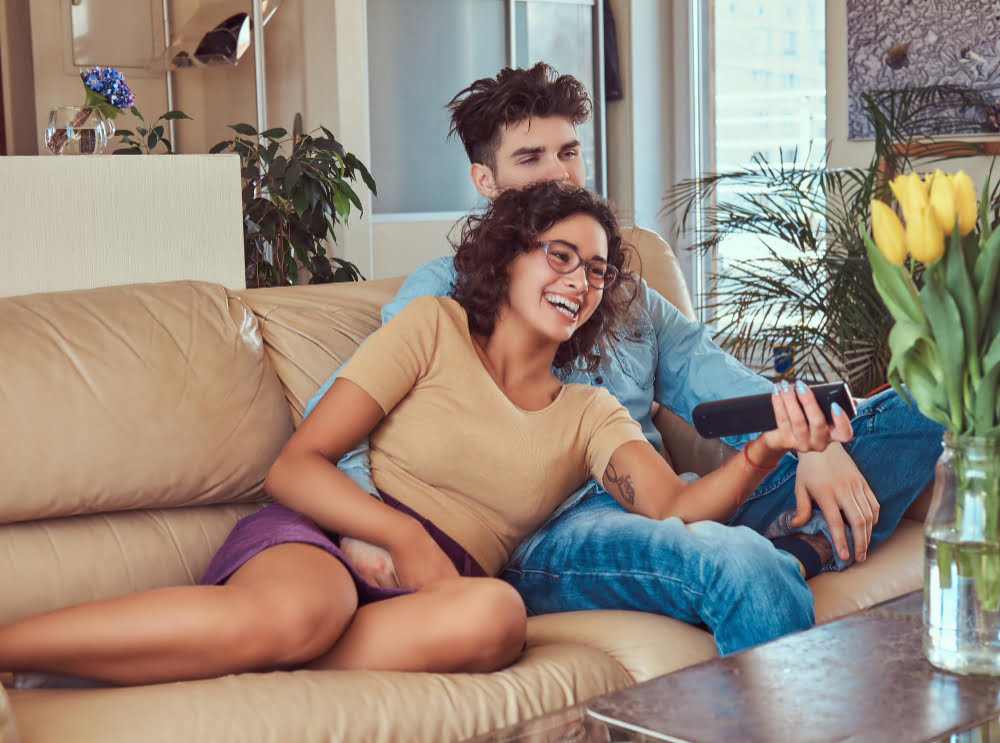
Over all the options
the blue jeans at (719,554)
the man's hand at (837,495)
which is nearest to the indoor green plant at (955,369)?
the blue jeans at (719,554)

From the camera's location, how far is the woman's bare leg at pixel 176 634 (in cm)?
135

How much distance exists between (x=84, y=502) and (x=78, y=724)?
0.48 metres

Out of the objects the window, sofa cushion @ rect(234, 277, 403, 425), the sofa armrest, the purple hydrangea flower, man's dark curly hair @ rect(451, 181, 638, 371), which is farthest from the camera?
the window

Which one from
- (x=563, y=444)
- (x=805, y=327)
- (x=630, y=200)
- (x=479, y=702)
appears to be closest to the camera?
(x=479, y=702)

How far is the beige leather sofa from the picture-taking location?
129 cm

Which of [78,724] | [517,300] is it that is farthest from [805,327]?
[78,724]

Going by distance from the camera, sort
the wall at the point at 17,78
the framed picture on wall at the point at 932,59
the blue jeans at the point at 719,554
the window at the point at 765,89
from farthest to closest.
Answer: the wall at the point at 17,78 < the window at the point at 765,89 < the framed picture on wall at the point at 932,59 < the blue jeans at the point at 719,554

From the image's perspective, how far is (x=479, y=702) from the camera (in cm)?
136

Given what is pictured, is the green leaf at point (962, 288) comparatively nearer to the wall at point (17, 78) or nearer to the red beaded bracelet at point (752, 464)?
the red beaded bracelet at point (752, 464)

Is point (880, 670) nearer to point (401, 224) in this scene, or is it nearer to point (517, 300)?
point (517, 300)

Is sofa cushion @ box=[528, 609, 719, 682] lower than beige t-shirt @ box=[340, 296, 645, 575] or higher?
lower

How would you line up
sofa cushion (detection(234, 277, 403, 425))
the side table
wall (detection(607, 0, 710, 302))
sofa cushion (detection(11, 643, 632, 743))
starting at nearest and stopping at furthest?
1. the side table
2. sofa cushion (detection(11, 643, 632, 743))
3. sofa cushion (detection(234, 277, 403, 425))
4. wall (detection(607, 0, 710, 302))

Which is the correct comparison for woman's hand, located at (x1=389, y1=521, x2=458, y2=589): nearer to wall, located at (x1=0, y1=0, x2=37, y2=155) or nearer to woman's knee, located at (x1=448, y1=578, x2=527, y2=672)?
woman's knee, located at (x1=448, y1=578, x2=527, y2=672)

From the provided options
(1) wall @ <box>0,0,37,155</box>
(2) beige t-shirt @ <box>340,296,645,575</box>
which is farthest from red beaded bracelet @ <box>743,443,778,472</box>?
(1) wall @ <box>0,0,37,155</box>
